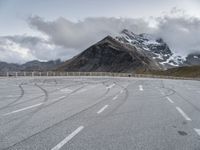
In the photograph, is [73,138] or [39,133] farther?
[39,133]

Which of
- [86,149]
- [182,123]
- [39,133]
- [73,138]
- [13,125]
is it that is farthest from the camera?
[182,123]

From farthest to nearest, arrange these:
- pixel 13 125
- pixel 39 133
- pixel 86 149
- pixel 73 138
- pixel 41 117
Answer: pixel 41 117 < pixel 13 125 < pixel 39 133 < pixel 73 138 < pixel 86 149

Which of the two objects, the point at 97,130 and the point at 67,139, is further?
the point at 97,130

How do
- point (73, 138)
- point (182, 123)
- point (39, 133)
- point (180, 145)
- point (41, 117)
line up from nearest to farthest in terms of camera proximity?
point (180, 145)
point (73, 138)
point (39, 133)
point (182, 123)
point (41, 117)

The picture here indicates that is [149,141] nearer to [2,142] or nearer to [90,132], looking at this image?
[90,132]

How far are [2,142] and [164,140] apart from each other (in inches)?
142

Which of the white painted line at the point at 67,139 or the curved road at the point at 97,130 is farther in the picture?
the curved road at the point at 97,130

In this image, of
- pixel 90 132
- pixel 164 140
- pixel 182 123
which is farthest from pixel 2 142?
pixel 182 123

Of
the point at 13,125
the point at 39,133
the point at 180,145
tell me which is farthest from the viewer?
the point at 13,125

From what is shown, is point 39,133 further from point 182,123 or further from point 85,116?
point 182,123

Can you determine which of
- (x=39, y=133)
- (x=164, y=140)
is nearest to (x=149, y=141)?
(x=164, y=140)

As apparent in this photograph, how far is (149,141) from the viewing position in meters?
5.99

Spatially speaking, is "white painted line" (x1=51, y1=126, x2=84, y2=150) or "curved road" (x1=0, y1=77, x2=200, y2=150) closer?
"white painted line" (x1=51, y1=126, x2=84, y2=150)

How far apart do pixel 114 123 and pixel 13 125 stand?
9.50 feet
